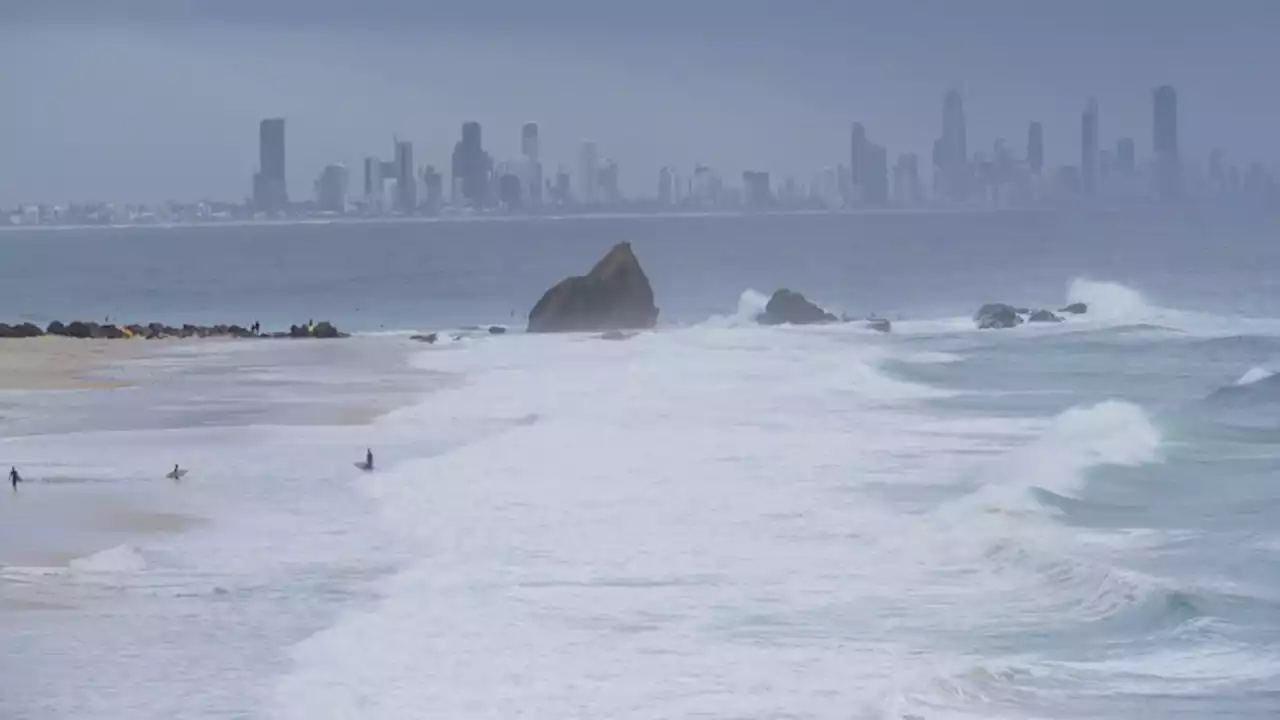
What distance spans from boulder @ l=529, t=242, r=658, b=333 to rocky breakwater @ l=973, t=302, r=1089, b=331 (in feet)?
40.3

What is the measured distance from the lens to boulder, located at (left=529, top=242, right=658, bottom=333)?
225 feet

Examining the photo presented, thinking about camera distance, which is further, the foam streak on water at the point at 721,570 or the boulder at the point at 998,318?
the boulder at the point at 998,318

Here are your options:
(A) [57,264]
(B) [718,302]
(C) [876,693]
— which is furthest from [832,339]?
(A) [57,264]

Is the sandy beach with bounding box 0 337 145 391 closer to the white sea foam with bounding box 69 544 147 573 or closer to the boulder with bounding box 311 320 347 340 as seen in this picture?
the boulder with bounding box 311 320 347 340

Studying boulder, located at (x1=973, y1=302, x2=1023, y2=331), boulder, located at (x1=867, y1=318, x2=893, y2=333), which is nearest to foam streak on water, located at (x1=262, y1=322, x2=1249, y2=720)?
boulder, located at (x1=867, y1=318, x2=893, y2=333)

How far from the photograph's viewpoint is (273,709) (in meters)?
17.7

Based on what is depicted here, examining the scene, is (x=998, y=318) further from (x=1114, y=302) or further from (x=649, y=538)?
(x=649, y=538)

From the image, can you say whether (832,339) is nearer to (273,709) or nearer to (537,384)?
(537,384)

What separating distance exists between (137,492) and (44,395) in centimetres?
1685

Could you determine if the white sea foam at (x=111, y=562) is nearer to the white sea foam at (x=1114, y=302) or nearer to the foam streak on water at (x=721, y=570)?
the foam streak on water at (x=721, y=570)

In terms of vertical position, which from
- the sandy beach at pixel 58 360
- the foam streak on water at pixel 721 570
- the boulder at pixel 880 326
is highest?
the boulder at pixel 880 326

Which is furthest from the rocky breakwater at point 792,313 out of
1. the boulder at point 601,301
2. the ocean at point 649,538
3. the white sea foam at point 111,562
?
the white sea foam at point 111,562

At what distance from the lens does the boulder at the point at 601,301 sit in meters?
68.6

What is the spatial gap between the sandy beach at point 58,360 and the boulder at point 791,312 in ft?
75.3
